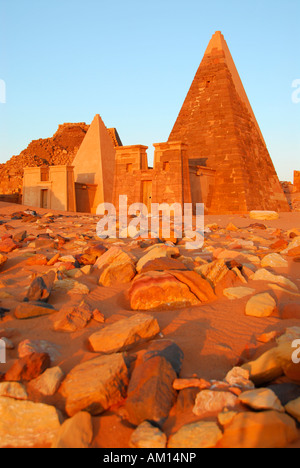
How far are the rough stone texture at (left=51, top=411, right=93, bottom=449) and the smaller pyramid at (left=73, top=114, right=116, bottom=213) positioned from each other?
16390mm

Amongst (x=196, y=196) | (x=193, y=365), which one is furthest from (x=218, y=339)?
(x=196, y=196)

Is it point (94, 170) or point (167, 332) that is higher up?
point (94, 170)

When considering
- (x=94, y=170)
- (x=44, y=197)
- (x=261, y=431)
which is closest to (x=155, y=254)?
(x=261, y=431)

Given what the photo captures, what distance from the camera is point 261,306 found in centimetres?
267

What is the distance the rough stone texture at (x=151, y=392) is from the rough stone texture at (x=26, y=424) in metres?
0.36

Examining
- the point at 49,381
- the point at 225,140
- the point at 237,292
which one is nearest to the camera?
the point at 49,381

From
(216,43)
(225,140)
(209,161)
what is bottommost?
(209,161)

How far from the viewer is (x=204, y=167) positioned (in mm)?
14336

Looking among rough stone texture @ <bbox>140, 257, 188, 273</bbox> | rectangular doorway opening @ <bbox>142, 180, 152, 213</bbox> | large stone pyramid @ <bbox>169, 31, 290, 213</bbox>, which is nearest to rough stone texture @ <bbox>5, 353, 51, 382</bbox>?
rough stone texture @ <bbox>140, 257, 188, 273</bbox>

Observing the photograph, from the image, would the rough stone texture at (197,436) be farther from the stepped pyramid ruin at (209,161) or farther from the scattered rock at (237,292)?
the stepped pyramid ruin at (209,161)

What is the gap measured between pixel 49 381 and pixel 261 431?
3.56ft

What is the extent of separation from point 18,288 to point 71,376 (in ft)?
5.79

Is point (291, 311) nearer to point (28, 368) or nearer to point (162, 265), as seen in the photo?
point (162, 265)
